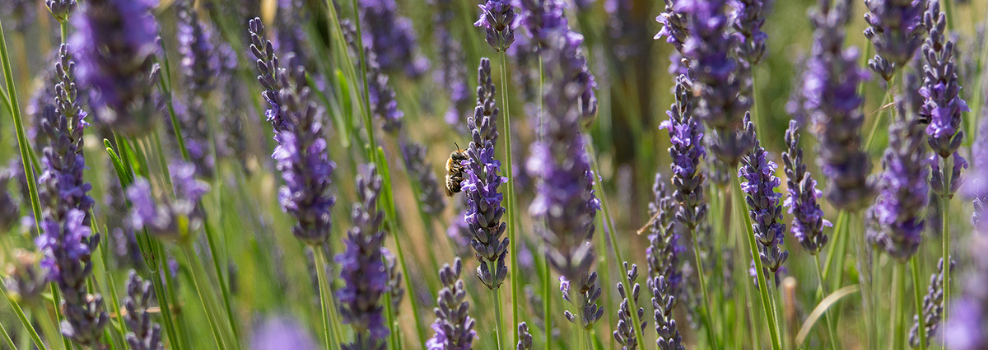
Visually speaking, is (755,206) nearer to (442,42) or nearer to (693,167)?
(693,167)

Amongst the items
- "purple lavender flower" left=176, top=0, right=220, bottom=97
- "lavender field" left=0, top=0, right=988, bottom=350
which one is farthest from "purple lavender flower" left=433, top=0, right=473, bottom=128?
"purple lavender flower" left=176, top=0, right=220, bottom=97

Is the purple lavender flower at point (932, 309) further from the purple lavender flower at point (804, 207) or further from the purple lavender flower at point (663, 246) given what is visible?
the purple lavender flower at point (663, 246)

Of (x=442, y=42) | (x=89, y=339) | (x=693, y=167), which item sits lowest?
(x=89, y=339)

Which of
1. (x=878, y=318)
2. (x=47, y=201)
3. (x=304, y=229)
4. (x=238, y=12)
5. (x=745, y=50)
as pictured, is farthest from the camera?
(x=238, y=12)

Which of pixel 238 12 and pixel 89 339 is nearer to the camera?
pixel 89 339

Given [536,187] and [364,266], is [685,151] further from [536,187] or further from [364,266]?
[364,266]

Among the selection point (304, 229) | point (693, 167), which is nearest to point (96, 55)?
point (304, 229)

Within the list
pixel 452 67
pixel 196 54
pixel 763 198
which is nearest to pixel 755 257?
pixel 763 198
